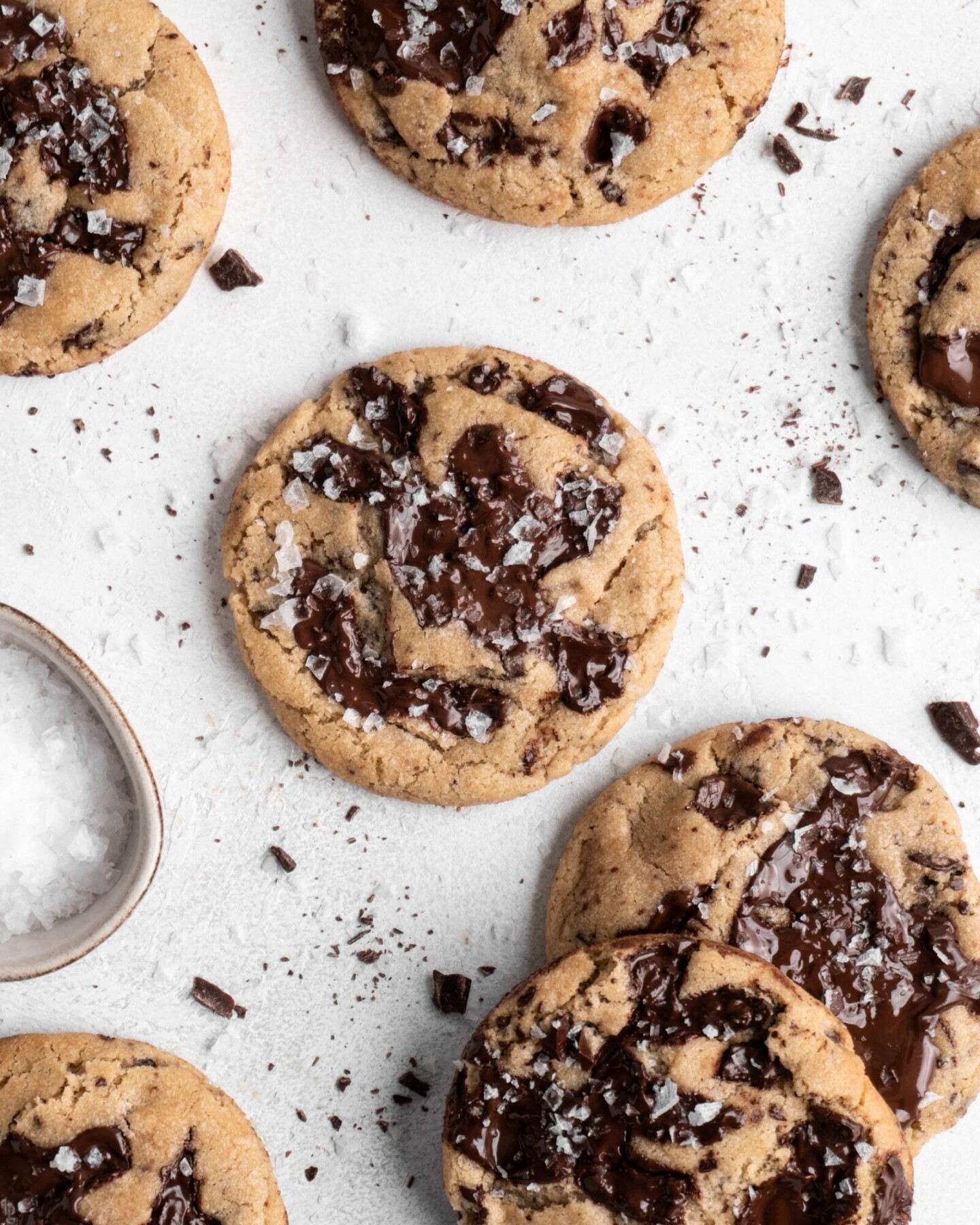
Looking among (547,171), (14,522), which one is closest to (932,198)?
(547,171)

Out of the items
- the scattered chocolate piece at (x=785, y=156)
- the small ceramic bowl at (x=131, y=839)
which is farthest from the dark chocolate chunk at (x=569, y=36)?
the small ceramic bowl at (x=131, y=839)

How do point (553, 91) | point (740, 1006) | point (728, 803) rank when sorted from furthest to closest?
1. point (728, 803)
2. point (553, 91)
3. point (740, 1006)

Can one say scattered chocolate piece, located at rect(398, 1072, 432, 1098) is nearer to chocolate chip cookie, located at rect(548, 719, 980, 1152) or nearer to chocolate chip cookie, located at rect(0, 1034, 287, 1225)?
chocolate chip cookie, located at rect(0, 1034, 287, 1225)

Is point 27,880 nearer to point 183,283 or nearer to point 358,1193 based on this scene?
point 358,1193

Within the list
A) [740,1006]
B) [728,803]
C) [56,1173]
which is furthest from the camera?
[728,803]

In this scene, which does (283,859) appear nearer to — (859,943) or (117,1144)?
(117,1144)

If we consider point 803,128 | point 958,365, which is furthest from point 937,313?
point 803,128

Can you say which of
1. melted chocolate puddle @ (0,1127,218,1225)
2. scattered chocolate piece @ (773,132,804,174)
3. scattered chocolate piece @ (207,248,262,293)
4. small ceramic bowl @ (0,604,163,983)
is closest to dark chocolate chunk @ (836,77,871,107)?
scattered chocolate piece @ (773,132,804,174)

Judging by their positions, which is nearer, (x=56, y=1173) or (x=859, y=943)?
(x=56, y=1173)
